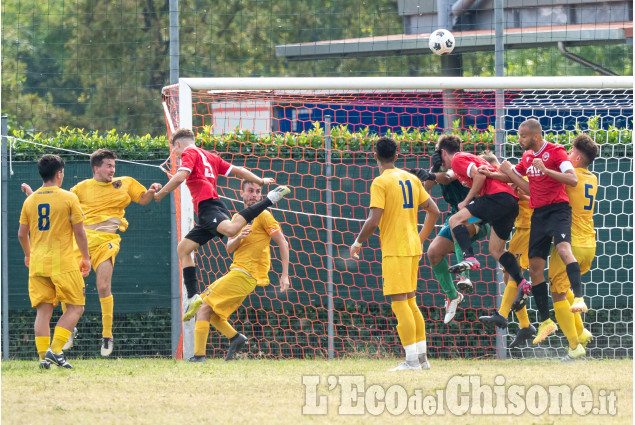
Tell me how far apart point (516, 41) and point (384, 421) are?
30.7 feet

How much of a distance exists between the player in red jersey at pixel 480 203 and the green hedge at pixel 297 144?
186cm

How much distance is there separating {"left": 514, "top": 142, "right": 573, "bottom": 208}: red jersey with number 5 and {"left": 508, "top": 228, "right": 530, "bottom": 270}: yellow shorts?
0.78m

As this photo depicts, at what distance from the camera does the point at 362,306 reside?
1001cm

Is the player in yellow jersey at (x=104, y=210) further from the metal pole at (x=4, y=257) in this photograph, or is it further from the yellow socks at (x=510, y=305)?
the yellow socks at (x=510, y=305)

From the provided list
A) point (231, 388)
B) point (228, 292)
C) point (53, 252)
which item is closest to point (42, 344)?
point (53, 252)

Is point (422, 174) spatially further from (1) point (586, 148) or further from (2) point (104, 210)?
(2) point (104, 210)

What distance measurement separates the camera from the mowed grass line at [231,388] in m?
4.94

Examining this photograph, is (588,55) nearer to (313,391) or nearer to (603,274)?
(603,274)

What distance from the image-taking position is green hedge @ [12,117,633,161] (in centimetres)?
998

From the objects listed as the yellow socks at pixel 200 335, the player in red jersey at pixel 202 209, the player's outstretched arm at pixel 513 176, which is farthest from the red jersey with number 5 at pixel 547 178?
the yellow socks at pixel 200 335

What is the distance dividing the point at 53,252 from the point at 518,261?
4.55m

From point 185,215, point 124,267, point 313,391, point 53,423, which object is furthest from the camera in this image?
point 124,267

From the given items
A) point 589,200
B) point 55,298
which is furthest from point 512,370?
point 55,298

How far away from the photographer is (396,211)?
707 cm
